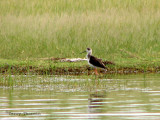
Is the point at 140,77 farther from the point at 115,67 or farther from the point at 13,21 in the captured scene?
the point at 13,21

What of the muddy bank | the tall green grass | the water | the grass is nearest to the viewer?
the water

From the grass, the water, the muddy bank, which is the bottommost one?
the water

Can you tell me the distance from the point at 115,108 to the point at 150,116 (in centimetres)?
100

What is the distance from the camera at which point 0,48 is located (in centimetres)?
2086

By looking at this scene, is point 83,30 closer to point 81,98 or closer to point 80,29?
point 80,29

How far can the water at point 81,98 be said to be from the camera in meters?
8.25

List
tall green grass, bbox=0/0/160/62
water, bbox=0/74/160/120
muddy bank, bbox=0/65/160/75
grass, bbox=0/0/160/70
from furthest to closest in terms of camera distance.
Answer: tall green grass, bbox=0/0/160/62, grass, bbox=0/0/160/70, muddy bank, bbox=0/65/160/75, water, bbox=0/74/160/120

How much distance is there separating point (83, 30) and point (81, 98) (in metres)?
11.7

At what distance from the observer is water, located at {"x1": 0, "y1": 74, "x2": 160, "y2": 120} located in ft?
27.1

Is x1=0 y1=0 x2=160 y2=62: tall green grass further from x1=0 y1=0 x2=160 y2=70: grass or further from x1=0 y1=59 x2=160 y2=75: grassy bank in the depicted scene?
x1=0 y1=59 x2=160 y2=75: grassy bank

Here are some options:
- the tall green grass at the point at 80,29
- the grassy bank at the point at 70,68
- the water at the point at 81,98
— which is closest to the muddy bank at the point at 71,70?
the grassy bank at the point at 70,68

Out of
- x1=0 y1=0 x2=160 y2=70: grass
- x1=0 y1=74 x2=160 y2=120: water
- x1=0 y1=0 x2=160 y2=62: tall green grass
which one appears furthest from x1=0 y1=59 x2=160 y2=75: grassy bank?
x1=0 y1=74 x2=160 y2=120: water

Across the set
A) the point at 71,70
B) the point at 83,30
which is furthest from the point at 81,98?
the point at 83,30

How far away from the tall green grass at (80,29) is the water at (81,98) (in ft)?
17.5
